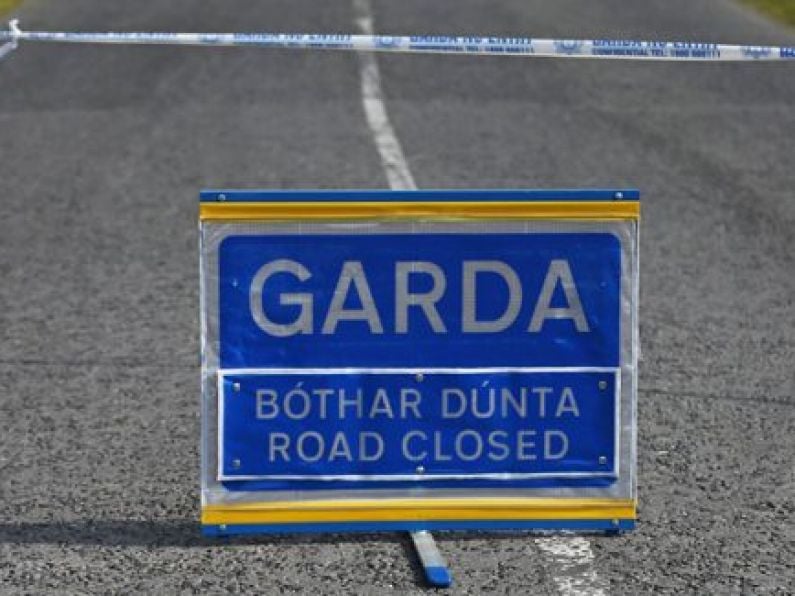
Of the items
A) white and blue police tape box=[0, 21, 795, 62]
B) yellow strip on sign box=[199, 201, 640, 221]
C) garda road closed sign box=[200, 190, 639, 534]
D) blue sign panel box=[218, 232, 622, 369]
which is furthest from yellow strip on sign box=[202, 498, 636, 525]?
white and blue police tape box=[0, 21, 795, 62]

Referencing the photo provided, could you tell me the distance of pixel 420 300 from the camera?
602 cm

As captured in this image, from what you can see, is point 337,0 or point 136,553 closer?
point 136,553

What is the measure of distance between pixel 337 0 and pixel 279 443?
23.7 metres

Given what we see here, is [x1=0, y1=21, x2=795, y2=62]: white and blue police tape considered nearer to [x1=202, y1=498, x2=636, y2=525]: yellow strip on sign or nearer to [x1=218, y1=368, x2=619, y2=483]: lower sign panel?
[x1=218, y1=368, x2=619, y2=483]: lower sign panel

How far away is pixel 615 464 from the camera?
20.0 feet

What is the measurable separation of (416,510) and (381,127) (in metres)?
10.5

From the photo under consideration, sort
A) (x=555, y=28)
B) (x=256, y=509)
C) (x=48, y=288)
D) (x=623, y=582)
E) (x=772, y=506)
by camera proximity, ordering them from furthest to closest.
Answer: (x=555, y=28), (x=48, y=288), (x=772, y=506), (x=256, y=509), (x=623, y=582)

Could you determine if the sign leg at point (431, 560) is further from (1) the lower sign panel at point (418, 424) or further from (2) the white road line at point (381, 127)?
(2) the white road line at point (381, 127)

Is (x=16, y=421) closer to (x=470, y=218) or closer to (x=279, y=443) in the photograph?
(x=279, y=443)

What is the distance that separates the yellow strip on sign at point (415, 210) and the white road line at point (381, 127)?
7010 millimetres

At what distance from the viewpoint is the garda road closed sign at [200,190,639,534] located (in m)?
5.97

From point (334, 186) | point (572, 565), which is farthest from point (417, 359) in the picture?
point (334, 186)

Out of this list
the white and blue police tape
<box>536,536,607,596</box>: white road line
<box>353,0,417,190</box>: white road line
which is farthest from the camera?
<box>353,0,417,190</box>: white road line

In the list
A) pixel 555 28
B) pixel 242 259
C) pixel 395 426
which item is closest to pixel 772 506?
pixel 395 426
